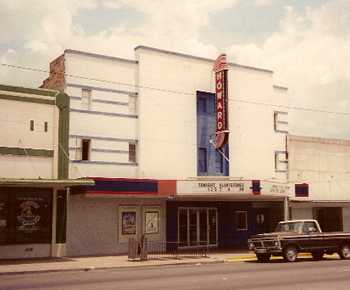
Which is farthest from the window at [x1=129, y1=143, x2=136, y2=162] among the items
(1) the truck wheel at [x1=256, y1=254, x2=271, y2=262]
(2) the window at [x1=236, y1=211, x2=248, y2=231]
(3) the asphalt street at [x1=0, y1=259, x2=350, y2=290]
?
(3) the asphalt street at [x1=0, y1=259, x2=350, y2=290]

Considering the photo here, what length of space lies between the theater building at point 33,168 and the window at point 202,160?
8311mm

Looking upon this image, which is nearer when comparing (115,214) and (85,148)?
(85,148)

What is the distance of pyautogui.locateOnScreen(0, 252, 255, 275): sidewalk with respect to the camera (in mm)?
21955

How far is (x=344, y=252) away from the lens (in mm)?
26453

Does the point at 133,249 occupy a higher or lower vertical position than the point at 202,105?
lower

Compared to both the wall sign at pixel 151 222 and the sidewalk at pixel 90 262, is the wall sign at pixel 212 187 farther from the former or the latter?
the wall sign at pixel 151 222

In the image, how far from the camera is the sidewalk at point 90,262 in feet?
72.0

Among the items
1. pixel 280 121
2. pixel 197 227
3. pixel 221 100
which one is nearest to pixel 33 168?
pixel 197 227

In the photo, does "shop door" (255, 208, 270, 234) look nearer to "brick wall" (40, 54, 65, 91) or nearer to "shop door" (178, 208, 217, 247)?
"shop door" (178, 208, 217, 247)

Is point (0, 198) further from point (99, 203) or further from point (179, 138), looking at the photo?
point (179, 138)

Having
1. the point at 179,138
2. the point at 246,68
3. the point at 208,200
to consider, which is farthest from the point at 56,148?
the point at 246,68

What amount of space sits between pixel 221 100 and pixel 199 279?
629 inches

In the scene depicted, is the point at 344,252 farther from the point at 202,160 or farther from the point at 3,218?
the point at 3,218

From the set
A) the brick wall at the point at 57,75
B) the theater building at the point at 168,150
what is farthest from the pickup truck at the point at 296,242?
the brick wall at the point at 57,75
